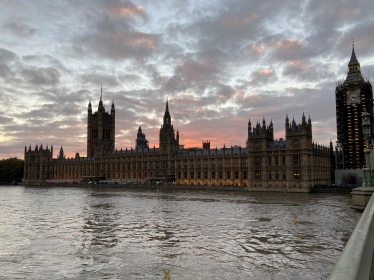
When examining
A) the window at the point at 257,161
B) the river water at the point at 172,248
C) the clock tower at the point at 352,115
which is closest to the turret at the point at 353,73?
the clock tower at the point at 352,115

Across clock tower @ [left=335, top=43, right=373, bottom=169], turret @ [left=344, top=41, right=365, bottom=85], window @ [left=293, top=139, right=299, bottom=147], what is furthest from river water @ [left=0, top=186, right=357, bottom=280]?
turret @ [left=344, top=41, right=365, bottom=85]

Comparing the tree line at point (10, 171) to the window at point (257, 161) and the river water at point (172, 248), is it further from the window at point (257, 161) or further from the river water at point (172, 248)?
the river water at point (172, 248)

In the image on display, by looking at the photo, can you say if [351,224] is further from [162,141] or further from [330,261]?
[162,141]

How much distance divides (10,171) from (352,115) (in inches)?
7017

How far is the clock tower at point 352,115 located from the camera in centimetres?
13075

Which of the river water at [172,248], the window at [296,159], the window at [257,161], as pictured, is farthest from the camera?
the window at [257,161]

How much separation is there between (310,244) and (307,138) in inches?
3306

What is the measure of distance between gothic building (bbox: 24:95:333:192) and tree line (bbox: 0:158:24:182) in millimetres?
6391

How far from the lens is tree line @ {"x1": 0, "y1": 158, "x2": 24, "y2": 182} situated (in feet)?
614

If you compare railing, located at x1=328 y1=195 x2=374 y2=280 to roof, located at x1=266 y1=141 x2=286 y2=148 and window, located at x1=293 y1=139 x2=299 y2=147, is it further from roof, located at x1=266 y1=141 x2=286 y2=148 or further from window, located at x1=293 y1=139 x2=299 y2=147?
roof, located at x1=266 y1=141 x2=286 y2=148

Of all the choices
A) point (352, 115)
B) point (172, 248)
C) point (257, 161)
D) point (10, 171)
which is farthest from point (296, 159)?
point (10, 171)

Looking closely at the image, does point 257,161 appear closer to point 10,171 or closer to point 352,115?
point 352,115

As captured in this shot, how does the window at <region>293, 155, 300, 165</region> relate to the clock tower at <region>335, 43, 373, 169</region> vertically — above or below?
below

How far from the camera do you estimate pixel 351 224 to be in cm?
3306
